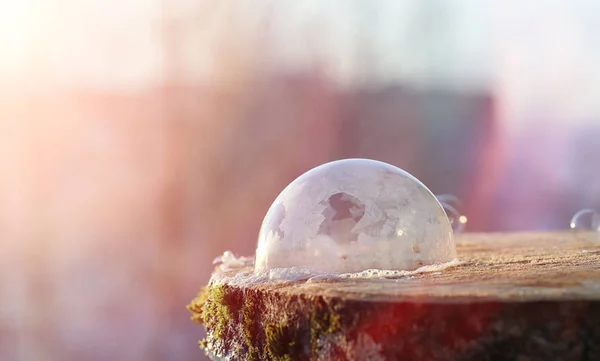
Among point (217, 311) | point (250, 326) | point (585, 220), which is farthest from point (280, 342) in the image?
point (585, 220)

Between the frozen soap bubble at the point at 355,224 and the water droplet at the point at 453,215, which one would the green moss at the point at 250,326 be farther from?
the water droplet at the point at 453,215

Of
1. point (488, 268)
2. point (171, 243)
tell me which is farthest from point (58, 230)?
point (488, 268)

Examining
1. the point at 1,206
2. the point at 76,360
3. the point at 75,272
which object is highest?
the point at 1,206

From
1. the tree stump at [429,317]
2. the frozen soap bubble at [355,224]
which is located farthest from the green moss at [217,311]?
the frozen soap bubble at [355,224]

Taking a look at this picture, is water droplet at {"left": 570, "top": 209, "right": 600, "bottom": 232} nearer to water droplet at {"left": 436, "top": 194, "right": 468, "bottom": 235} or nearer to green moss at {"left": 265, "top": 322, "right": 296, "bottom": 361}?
water droplet at {"left": 436, "top": 194, "right": 468, "bottom": 235}

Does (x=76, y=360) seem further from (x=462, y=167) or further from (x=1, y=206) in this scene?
(x=462, y=167)

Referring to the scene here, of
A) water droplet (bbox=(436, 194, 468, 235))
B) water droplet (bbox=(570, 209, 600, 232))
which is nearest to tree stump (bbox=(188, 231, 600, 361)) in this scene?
water droplet (bbox=(436, 194, 468, 235))
